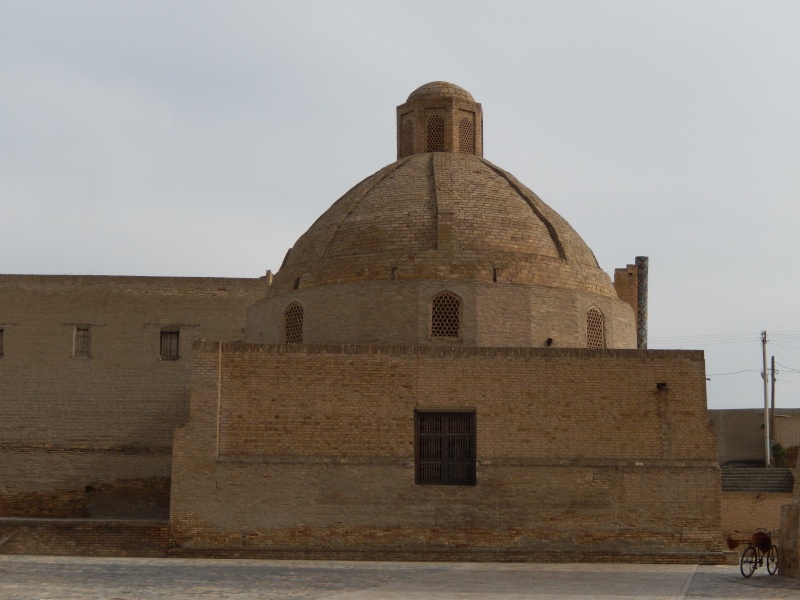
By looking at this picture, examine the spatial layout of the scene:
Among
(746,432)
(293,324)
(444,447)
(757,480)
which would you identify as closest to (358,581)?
(444,447)

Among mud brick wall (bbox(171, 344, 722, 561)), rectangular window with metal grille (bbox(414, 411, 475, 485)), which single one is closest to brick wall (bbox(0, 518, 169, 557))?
mud brick wall (bbox(171, 344, 722, 561))

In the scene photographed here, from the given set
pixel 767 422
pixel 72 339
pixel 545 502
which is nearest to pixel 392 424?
pixel 545 502

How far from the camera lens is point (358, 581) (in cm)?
1422

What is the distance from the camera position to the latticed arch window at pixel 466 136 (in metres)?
24.5

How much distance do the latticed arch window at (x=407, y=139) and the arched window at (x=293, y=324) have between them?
5.15 m

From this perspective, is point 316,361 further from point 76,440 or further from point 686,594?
point 76,440

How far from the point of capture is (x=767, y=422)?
32812 mm

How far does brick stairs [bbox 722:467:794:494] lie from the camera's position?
26.6 m

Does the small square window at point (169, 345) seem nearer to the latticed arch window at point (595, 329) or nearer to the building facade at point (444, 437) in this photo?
the building facade at point (444, 437)

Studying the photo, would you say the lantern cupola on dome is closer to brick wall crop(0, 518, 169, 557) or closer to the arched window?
the arched window

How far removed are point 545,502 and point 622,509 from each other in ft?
4.11

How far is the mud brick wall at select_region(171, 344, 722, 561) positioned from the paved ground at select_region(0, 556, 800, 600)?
68 cm

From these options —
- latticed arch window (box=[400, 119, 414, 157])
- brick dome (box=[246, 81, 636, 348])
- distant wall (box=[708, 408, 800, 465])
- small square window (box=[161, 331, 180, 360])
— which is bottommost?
distant wall (box=[708, 408, 800, 465])

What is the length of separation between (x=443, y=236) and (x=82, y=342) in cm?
1131
